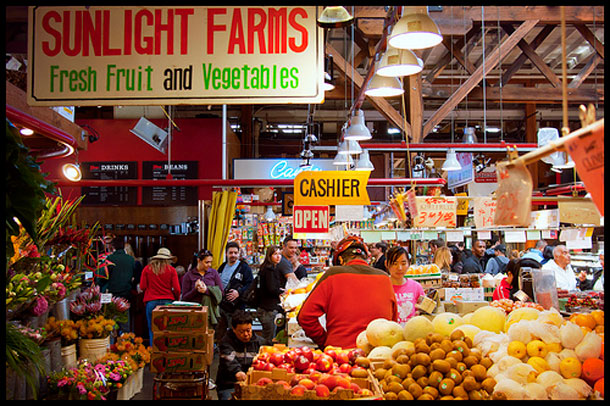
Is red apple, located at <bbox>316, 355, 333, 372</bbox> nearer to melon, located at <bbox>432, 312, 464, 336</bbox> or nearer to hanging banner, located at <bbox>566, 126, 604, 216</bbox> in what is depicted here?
melon, located at <bbox>432, 312, 464, 336</bbox>

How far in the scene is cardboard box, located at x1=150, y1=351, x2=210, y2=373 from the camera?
436 centimetres

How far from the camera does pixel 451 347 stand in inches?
123

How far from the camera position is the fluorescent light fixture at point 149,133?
36.1 ft

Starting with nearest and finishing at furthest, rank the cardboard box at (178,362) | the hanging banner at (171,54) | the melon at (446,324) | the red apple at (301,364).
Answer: the hanging banner at (171,54) → the red apple at (301,364) → the melon at (446,324) → the cardboard box at (178,362)

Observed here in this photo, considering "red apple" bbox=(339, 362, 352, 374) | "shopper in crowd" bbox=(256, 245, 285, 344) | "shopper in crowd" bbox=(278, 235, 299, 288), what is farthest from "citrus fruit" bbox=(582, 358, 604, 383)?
"shopper in crowd" bbox=(256, 245, 285, 344)

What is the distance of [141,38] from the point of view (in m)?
2.97

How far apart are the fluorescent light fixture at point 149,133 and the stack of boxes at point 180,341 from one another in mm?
7117

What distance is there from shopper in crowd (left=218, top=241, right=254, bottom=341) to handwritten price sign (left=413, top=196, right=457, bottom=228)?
279cm

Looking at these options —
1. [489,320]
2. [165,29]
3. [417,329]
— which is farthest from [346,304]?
[165,29]

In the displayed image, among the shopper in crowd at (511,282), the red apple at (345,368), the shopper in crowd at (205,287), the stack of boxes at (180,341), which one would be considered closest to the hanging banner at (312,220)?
the shopper in crowd at (205,287)

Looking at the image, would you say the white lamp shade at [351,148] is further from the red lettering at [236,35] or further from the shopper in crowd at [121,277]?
the red lettering at [236,35]
